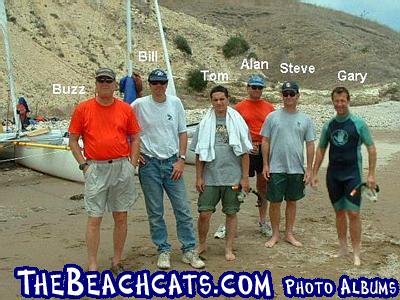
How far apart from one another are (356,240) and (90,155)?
2495 millimetres

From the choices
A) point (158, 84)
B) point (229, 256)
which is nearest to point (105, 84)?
point (158, 84)

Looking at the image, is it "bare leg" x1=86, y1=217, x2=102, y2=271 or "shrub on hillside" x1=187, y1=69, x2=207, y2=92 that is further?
"shrub on hillside" x1=187, y1=69, x2=207, y2=92

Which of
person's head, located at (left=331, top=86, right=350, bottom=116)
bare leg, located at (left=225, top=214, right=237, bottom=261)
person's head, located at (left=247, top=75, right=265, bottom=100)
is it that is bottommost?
bare leg, located at (left=225, top=214, right=237, bottom=261)

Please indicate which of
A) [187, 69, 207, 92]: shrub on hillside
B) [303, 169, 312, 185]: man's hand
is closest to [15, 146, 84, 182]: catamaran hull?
[303, 169, 312, 185]: man's hand

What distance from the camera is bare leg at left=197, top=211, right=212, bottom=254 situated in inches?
218

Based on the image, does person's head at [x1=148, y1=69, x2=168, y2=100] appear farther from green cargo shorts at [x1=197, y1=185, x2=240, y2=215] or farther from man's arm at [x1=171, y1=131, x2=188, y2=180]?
green cargo shorts at [x1=197, y1=185, x2=240, y2=215]

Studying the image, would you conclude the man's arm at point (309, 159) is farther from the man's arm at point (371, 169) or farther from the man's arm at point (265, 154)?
the man's arm at point (371, 169)

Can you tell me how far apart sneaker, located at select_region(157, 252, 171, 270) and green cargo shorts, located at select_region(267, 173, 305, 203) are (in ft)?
4.20

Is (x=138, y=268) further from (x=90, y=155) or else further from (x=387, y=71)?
(x=387, y=71)

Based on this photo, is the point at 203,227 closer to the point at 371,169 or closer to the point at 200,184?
the point at 200,184

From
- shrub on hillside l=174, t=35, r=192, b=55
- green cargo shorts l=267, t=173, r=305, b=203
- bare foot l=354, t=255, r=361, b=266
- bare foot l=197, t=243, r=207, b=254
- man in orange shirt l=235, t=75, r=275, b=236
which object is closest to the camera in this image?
bare foot l=354, t=255, r=361, b=266

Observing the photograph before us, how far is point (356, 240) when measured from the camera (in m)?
5.48

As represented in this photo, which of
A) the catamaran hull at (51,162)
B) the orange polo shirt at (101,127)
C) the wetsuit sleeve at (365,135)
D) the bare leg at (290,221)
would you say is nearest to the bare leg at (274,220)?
the bare leg at (290,221)

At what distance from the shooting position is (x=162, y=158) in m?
5.26
